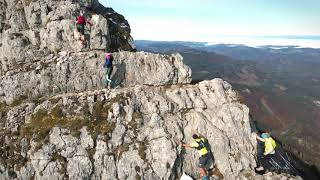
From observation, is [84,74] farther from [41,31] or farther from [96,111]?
[41,31]

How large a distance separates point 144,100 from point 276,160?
20490 mm

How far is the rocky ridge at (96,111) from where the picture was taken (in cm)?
4234

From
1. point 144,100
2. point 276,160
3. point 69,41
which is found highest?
point 69,41

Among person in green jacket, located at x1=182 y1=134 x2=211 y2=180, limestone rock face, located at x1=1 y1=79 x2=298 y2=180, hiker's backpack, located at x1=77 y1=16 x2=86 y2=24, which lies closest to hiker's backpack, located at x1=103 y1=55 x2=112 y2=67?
limestone rock face, located at x1=1 y1=79 x2=298 y2=180

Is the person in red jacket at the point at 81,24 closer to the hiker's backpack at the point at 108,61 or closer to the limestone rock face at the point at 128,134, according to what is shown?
the hiker's backpack at the point at 108,61

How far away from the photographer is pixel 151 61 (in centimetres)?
5288

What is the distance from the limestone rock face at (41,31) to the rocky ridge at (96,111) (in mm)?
135

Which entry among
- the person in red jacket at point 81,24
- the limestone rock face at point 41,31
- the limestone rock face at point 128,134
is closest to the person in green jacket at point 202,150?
the limestone rock face at point 128,134

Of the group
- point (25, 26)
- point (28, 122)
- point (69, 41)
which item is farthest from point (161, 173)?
point (25, 26)

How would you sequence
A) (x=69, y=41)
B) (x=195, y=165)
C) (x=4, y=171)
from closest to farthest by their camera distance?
(x=4, y=171) < (x=195, y=165) < (x=69, y=41)

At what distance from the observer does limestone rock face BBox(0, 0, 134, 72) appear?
5047cm

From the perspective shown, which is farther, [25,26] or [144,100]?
[25,26]

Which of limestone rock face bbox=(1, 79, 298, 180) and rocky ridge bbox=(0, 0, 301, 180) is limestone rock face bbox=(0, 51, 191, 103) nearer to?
rocky ridge bbox=(0, 0, 301, 180)

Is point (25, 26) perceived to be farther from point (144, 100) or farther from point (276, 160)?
point (276, 160)
